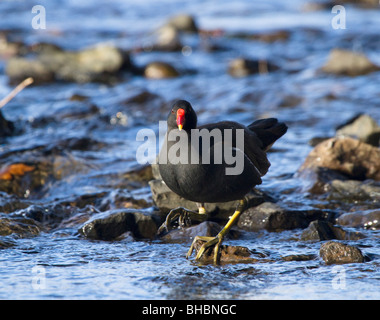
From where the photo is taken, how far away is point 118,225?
5422 millimetres

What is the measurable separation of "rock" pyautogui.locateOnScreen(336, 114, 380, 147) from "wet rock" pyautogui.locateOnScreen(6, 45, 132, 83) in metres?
5.70

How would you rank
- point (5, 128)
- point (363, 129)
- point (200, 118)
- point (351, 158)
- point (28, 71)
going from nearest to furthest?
point (351, 158), point (363, 129), point (5, 128), point (200, 118), point (28, 71)

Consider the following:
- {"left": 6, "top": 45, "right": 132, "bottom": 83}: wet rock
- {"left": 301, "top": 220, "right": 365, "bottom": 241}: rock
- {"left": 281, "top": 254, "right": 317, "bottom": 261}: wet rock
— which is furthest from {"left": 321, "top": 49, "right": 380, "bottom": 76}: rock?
{"left": 281, "top": 254, "right": 317, "bottom": 261}: wet rock

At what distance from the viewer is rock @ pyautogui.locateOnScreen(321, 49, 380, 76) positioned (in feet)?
38.3

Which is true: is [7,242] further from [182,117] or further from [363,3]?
[363,3]

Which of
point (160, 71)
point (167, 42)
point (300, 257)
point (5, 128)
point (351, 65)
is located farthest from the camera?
point (167, 42)

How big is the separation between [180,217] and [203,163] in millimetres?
1053

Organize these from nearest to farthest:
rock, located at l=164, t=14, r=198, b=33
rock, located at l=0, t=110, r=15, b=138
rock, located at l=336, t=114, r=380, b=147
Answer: rock, located at l=336, t=114, r=380, b=147, rock, located at l=0, t=110, r=15, b=138, rock, located at l=164, t=14, r=198, b=33

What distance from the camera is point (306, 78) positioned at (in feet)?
38.5

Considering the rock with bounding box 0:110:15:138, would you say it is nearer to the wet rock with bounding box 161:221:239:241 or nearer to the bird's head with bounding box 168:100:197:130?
the wet rock with bounding box 161:221:239:241

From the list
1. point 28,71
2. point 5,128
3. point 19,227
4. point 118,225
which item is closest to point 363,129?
point 118,225
